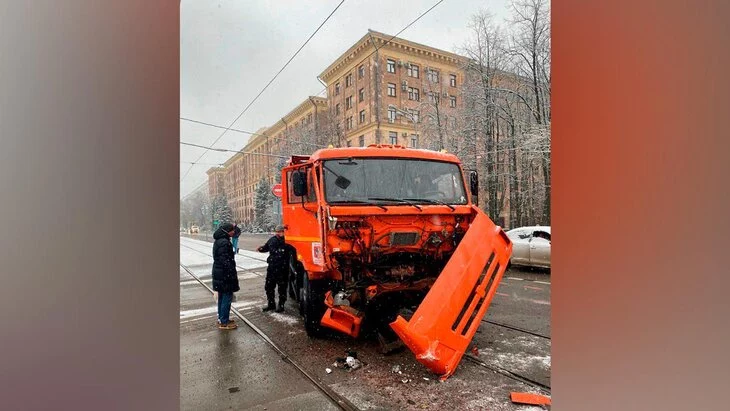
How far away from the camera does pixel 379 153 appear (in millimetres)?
5422

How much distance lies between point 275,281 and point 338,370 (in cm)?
344

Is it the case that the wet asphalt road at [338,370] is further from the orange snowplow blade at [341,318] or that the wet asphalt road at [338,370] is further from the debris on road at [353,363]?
the orange snowplow blade at [341,318]

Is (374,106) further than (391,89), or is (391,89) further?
(374,106)

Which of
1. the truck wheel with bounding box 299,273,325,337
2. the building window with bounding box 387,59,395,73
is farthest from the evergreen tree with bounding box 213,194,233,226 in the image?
the truck wheel with bounding box 299,273,325,337

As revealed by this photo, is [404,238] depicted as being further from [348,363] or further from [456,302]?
[348,363]

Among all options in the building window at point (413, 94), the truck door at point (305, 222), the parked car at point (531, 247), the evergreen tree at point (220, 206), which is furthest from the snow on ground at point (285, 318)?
the evergreen tree at point (220, 206)

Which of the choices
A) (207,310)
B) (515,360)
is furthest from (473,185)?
(207,310)

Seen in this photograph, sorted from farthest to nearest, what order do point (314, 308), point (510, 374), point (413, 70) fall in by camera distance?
point (413, 70) → point (314, 308) → point (510, 374)

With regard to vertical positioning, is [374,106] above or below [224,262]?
above

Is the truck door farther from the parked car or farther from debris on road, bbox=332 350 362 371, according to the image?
the parked car
